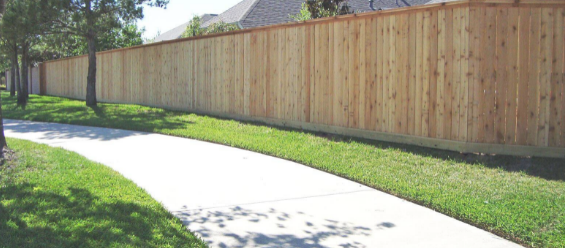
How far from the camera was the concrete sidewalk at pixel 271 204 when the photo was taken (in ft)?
15.1

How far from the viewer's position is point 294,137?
9.84 metres

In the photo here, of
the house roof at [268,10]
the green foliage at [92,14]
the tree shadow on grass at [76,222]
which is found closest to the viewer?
the tree shadow on grass at [76,222]

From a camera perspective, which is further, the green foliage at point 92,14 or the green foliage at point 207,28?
the green foliage at point 207,28

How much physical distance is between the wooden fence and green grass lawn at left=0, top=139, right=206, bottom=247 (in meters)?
4.62

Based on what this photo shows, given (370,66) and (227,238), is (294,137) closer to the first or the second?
(370,66)

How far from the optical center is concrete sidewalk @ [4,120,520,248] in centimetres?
461

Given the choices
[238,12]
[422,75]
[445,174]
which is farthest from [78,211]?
[238,12]

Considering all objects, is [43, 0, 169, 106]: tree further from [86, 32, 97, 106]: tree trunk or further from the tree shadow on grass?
the tree shadow on grass

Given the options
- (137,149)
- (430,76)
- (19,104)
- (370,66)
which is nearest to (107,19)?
(19,104)

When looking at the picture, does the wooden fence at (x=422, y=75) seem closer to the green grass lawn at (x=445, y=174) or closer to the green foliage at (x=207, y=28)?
the green grass lawn at (x=445, y=174)

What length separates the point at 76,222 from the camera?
181 inches

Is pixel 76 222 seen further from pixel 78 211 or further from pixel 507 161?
pixel 507 161

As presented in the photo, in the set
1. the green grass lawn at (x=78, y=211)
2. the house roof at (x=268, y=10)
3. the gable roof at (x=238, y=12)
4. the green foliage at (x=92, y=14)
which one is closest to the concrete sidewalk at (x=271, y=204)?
the green grass lawn at (x=78, y=211)

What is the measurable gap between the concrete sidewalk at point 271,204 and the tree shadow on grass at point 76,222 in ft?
1.29
